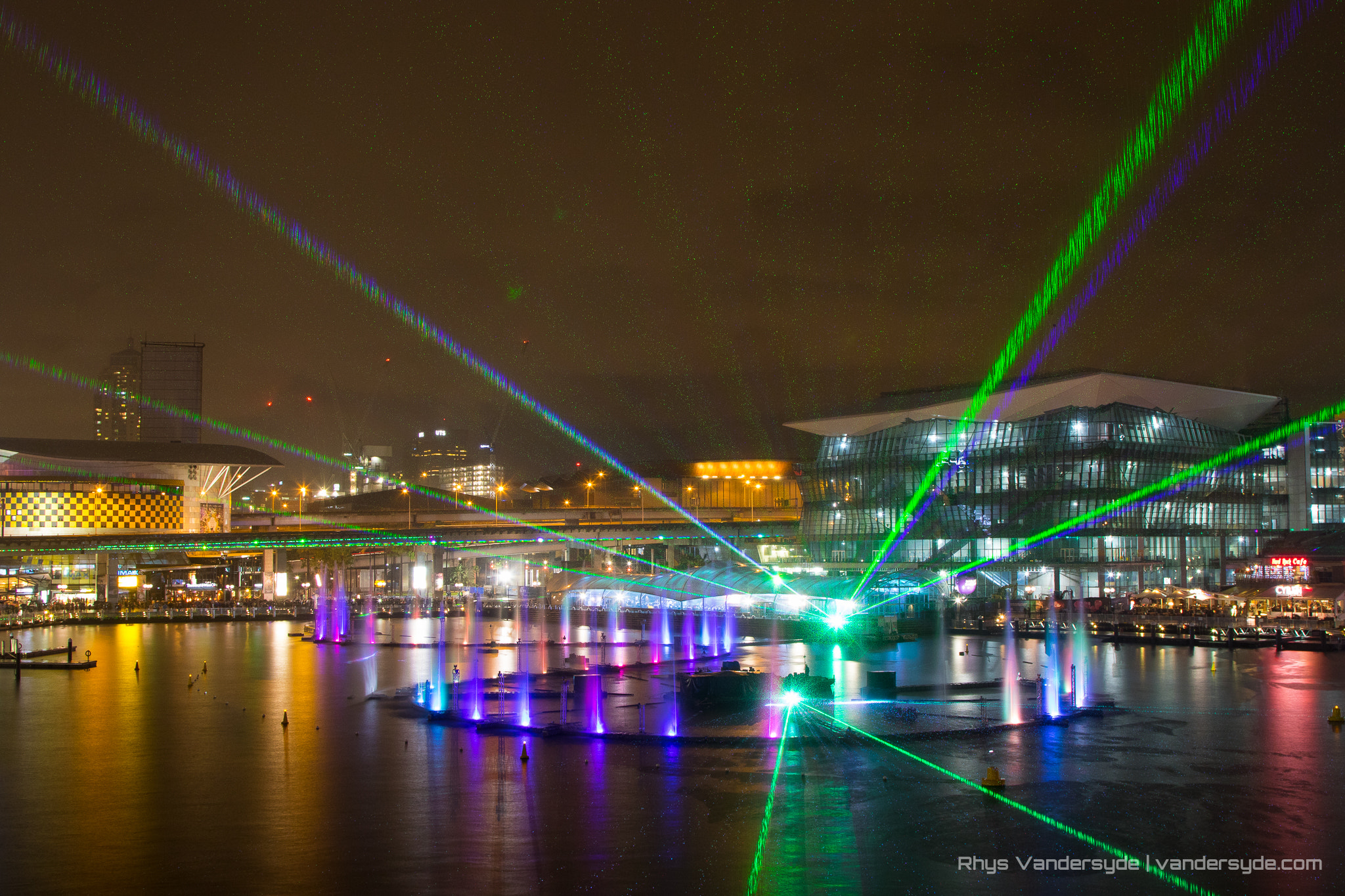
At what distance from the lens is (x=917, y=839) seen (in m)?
19.5

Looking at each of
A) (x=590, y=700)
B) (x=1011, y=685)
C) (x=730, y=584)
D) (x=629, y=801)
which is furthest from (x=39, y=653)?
(x=730, y=584)

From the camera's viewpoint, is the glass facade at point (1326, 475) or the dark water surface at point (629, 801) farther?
the glass facade at point (1326, 475)

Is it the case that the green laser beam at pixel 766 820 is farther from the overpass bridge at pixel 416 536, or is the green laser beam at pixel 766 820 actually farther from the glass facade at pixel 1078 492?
the overpass bridge at pixel 416 536

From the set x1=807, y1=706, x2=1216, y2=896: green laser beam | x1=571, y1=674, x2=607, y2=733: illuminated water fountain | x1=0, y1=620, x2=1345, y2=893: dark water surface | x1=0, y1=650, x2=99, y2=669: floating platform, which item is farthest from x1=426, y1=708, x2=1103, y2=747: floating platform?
x1=0, y1=650, x2=99, y2=669: floating platform

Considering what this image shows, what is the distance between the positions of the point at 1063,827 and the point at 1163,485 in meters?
106

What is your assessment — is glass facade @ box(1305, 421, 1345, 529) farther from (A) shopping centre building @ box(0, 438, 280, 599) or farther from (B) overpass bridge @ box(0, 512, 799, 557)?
(A) shopping centre building @ box(0, 438, 280, 599)

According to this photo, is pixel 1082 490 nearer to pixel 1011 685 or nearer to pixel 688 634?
pixel 688 634

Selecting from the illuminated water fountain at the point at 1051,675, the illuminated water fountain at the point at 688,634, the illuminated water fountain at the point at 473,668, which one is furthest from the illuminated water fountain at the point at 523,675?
the illuminated water fountain at the point at 1051,675

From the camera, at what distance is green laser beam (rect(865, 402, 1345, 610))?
112625 mm

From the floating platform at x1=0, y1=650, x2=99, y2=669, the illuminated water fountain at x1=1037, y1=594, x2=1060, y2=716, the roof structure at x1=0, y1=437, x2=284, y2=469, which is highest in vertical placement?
the roof structure at x1=0, y1=437, x2=284, y2=469

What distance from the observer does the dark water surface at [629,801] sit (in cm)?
1759

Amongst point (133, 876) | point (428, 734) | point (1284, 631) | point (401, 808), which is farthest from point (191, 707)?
point (1284, 631)

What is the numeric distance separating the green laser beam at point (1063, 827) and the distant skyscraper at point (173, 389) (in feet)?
531

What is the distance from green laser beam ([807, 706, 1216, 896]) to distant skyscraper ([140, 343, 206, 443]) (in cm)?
16193
